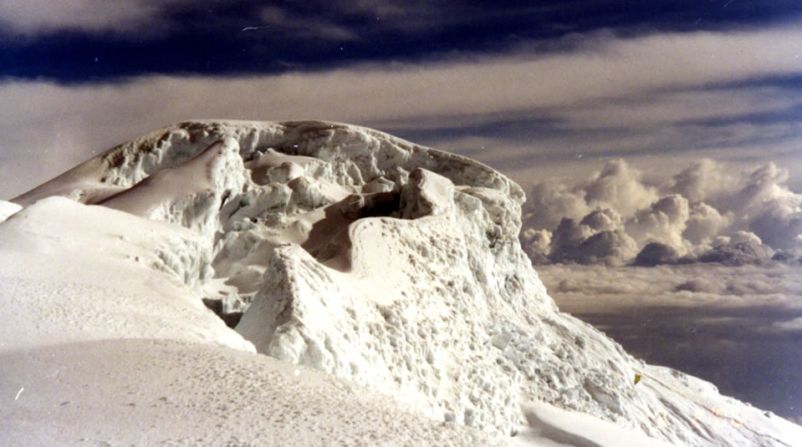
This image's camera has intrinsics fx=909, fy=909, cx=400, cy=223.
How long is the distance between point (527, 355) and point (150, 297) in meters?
15.3

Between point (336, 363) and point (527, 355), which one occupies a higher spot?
point (336, 363)

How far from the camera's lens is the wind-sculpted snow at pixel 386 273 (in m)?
18.4

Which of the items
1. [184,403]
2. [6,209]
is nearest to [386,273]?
[6,209]

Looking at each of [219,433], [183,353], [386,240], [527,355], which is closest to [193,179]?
[386,240]

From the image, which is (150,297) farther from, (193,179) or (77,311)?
(193,179)

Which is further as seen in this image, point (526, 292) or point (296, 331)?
point (526, 292)

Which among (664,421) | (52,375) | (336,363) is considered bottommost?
(664,421)

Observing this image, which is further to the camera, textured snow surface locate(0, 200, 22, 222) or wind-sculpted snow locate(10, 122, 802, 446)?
textured snow surface locate(0, 200, 22, 222)

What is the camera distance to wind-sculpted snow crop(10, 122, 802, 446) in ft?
60.2

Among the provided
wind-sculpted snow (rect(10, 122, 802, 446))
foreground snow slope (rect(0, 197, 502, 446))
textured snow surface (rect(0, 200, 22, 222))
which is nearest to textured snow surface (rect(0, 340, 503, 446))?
foreground snow slope (rect(0, 197, 502, 446))

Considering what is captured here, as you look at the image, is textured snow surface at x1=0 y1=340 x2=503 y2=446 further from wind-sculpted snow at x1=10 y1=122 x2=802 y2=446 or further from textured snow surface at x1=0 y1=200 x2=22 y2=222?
textured snow surface at x1=0 y1=200 x2=22 y2=222

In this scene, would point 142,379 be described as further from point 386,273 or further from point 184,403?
point 386,273

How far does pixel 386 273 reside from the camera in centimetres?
2208

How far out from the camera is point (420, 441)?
996 cm
